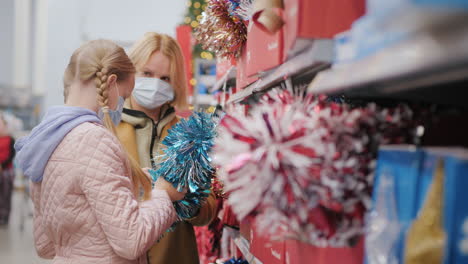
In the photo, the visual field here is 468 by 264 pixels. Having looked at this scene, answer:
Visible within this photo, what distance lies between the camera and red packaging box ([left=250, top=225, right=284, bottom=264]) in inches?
59.1

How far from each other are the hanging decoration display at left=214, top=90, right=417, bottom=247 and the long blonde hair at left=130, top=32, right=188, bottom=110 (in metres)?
1.85

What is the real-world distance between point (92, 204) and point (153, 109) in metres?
1.31

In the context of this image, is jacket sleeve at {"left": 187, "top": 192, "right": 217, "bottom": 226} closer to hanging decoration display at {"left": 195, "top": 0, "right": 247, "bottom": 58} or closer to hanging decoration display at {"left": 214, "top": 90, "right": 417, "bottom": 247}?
hanging decoration display at {"left": 195, "top": 0, "right": 247, "bottom": 58}

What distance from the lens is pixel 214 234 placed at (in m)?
3.28

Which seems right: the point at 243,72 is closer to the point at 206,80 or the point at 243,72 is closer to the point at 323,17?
the point at 323,17

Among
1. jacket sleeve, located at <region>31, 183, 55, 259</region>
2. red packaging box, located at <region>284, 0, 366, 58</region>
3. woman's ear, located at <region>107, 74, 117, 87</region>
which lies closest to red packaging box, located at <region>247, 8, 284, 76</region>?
red packaging box, located at <region>284, 0, 366, 58</region>

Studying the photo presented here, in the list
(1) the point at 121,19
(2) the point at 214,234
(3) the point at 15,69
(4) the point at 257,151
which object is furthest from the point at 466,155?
(3) the point at 15,69

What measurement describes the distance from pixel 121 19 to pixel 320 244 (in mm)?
9008

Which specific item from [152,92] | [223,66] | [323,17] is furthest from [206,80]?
[323,17]

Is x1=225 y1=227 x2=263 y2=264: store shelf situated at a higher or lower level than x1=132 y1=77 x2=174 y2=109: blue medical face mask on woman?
lower

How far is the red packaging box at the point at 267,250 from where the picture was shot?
150cm

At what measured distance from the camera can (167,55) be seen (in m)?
2.84

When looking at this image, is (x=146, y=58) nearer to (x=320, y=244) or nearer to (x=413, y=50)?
(x=320, y=244)

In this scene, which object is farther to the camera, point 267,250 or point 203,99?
point 203,99
